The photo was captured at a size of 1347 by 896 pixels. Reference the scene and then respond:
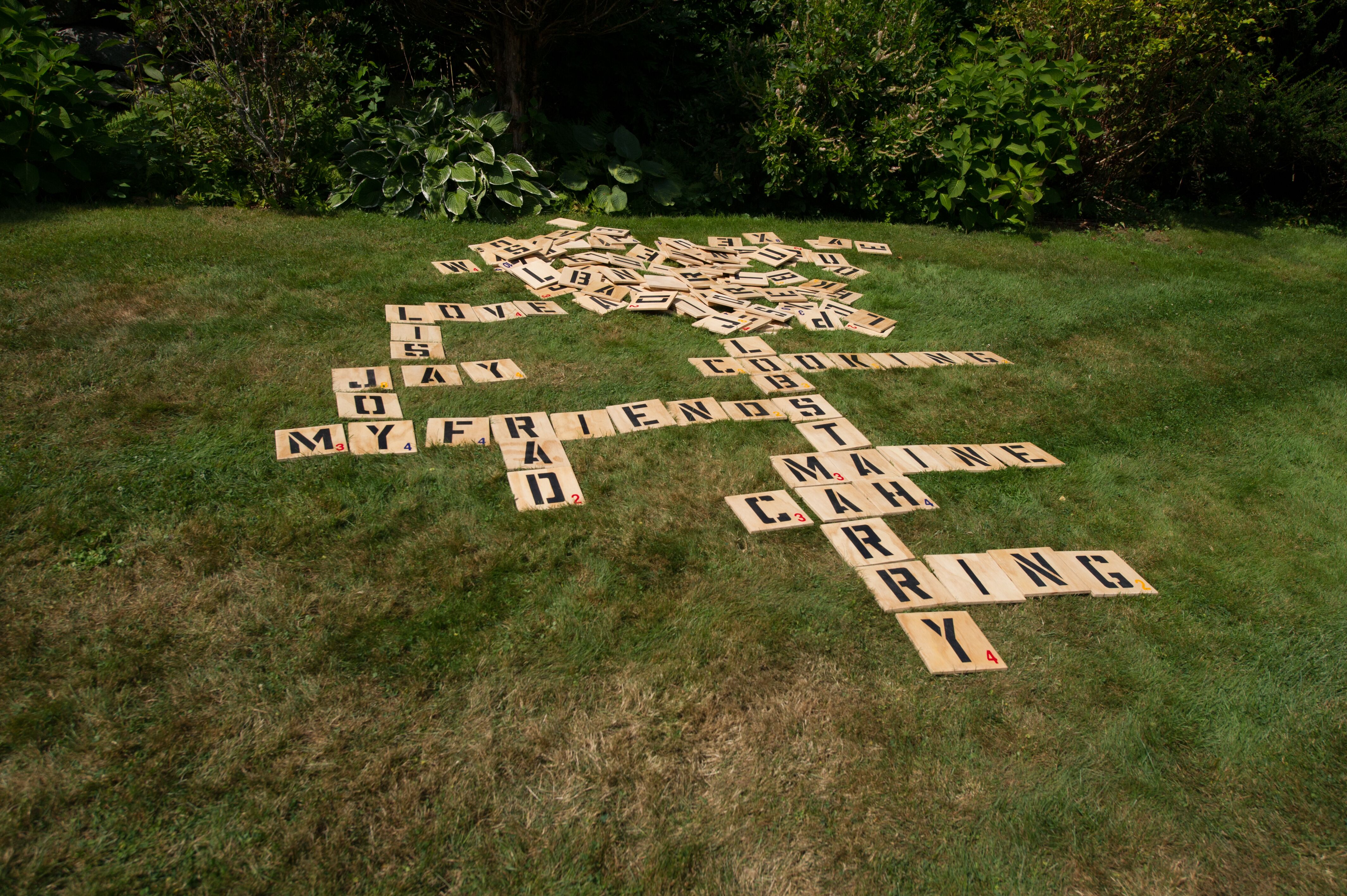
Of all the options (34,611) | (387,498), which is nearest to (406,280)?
(387,498)

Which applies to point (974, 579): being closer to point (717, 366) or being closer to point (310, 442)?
point (717, 366)

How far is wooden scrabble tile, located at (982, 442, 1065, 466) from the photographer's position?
4.79m

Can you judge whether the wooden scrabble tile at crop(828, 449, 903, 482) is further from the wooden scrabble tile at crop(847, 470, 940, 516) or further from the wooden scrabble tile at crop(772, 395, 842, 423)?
the wooden scrabble tile at crop(772, 395, 842, 423)

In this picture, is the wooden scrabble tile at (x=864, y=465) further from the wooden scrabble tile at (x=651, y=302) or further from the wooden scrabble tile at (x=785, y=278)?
the wooden scrabble tile at (x=785, y=278)

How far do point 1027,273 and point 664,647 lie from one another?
22.4 ft

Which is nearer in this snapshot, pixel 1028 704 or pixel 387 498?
pixel 1028 704

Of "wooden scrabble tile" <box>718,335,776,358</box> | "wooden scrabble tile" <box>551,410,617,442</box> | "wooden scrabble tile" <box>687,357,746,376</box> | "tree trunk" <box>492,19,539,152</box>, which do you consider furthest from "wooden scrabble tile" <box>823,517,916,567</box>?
"tree trunk" <box>492,19,539,152</box>

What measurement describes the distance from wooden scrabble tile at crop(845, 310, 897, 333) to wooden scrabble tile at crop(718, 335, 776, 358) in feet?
A: 3.52

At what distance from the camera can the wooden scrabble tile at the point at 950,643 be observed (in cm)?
321

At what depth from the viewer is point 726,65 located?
32.3ft

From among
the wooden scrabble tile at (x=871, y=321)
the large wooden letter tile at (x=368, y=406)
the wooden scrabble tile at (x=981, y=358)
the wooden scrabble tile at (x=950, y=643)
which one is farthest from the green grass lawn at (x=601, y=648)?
the wooden scrabble tile at (x=871, y=321)

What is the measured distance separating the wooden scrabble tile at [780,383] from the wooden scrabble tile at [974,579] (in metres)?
1.78

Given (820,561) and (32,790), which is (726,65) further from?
(32,790)

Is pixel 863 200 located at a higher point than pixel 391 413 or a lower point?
higher
